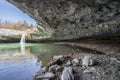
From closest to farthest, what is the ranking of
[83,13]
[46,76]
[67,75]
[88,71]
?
[67,75], [88,71], [46,76], [83,13]

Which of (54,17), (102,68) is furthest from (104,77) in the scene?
(54,17)

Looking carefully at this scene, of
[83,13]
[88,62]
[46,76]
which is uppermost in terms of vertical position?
[83,13]

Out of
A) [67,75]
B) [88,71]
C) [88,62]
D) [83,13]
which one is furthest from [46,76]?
[83,13]

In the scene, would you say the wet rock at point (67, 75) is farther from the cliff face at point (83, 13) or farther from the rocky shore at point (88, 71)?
the cliff face at point (83, 13)

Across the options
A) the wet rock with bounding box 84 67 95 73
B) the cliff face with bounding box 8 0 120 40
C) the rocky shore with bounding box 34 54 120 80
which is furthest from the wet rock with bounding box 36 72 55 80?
the cliff face with bounding box 8 0 120 40

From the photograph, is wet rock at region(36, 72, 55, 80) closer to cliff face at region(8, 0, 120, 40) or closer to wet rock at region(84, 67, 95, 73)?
wet rock at region(84, 67, 95, 73)

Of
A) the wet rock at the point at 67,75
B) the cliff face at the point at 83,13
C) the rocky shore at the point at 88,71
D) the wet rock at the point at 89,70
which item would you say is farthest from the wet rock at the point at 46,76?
the cliff face at the point at 83,13

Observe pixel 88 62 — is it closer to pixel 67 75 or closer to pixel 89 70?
pixel 89 70

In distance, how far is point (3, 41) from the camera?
24.2m

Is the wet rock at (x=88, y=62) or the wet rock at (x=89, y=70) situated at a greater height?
the wet rock at (x=88, y=62)

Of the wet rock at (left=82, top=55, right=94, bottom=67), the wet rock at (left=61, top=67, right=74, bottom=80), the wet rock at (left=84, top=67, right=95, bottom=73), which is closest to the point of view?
the wet rock at (left=61, top=67, right=74, bottom=80)

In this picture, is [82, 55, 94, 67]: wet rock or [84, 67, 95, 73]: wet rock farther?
[82, 55, 94, 67]: wet rock

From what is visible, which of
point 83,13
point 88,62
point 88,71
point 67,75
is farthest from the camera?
point 83,13

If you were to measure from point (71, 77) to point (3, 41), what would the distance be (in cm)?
1942
